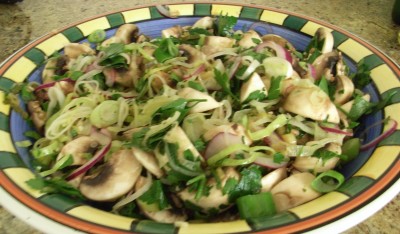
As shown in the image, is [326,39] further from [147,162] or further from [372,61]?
[147,162]

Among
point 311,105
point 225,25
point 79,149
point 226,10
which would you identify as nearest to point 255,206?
point 311,105

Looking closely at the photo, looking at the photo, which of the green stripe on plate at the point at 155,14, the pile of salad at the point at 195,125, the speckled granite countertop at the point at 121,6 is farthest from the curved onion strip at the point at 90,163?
the speckled granite countertop at the point at 121,6

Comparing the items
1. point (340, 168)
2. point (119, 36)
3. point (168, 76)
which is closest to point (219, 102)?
point (168, 76)

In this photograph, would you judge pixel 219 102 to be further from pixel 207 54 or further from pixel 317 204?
pixel 317 204

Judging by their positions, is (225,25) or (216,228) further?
(225,25)

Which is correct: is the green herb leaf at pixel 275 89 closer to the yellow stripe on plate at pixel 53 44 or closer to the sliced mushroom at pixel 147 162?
the sliced mushroom at pixel 147 162
